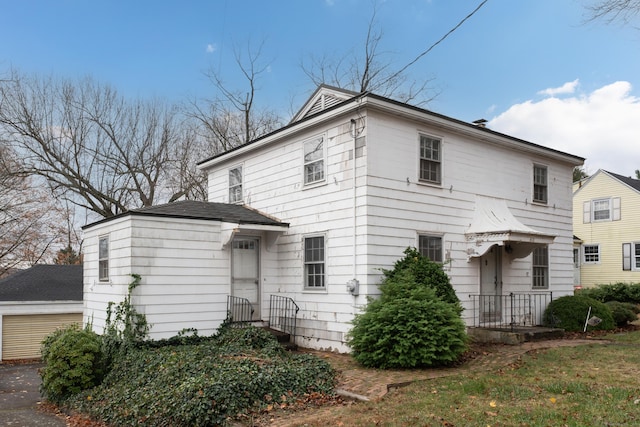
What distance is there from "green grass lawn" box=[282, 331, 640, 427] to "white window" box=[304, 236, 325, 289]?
167 inches

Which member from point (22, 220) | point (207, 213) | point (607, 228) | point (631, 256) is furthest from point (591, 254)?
point (22, 220)

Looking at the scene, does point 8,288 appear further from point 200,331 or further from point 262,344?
point 262,344

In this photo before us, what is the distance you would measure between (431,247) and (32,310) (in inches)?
573

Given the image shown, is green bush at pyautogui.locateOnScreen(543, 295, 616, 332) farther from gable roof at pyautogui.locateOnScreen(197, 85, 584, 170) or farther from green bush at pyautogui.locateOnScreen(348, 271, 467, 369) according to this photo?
green bush at pyautogui.locateOnScreen(348, 271, 467, 369)

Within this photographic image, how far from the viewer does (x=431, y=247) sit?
12.3 meters

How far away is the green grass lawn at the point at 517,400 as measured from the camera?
604 cm

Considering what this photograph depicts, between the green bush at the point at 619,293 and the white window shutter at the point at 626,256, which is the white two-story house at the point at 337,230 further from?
the white window shutter at the point at 626,256

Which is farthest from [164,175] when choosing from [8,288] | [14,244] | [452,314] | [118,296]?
[452,314]

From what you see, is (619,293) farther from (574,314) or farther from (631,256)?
(574,314)

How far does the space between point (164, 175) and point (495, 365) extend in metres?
22.5

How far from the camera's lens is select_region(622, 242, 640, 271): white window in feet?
89.5

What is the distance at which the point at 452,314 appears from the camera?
9.43 meters

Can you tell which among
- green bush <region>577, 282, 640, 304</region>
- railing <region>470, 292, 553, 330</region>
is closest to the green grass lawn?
railing <region>470, 292, 553, 330</region>

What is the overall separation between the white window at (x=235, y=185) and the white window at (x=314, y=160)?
10.5ft
